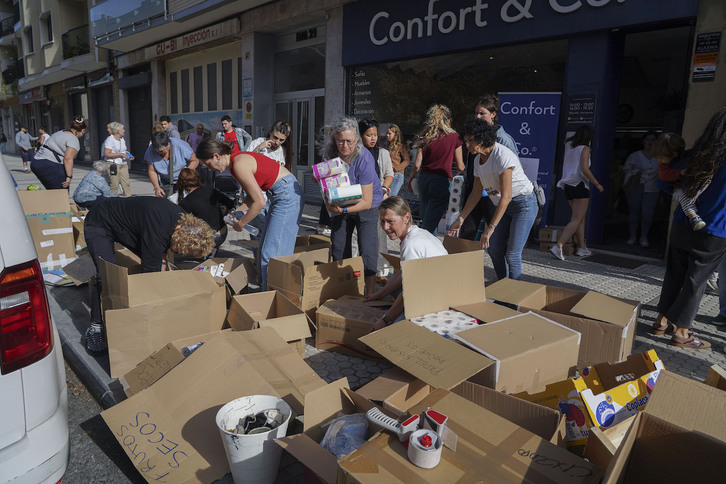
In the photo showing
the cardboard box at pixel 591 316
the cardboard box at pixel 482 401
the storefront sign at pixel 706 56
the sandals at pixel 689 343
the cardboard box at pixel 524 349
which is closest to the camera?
the cardboard box at pixel 482 401

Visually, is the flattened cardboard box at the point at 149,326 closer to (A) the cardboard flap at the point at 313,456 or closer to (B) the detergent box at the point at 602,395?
(A) the cardboard flap at the point at 313,456

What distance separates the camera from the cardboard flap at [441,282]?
2734 mm

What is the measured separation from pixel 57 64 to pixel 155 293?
84.1 feet

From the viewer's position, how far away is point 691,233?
11.1ft

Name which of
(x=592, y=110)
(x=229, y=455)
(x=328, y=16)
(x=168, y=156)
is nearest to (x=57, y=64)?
(x=328, y=16)

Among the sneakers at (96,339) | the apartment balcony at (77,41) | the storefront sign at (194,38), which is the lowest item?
the sneakers at (96,339)

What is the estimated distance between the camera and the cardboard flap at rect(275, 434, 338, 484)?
170 centimetres

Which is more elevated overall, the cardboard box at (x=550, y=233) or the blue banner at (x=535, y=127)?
the blue banner at (x=535, y=127)

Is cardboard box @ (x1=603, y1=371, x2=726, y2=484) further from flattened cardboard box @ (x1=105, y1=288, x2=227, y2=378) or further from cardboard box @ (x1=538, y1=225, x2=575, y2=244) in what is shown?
cardboard box @ (x1=538, y1=225, x2=575, y2=244)

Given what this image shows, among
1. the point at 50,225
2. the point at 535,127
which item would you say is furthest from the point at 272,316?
the point at 535,127

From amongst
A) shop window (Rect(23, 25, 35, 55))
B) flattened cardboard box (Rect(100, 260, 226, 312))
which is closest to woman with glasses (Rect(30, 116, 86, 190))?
flattened cardboard box (Rect(100, 260, 226, 312))

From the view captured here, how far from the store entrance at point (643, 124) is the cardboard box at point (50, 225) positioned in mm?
6892

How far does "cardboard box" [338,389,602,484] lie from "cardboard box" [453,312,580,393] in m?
0.54

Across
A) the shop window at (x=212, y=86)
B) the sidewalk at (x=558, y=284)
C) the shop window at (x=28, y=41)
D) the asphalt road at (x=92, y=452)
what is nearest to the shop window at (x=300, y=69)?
the shop window at (x=212, y=86)
